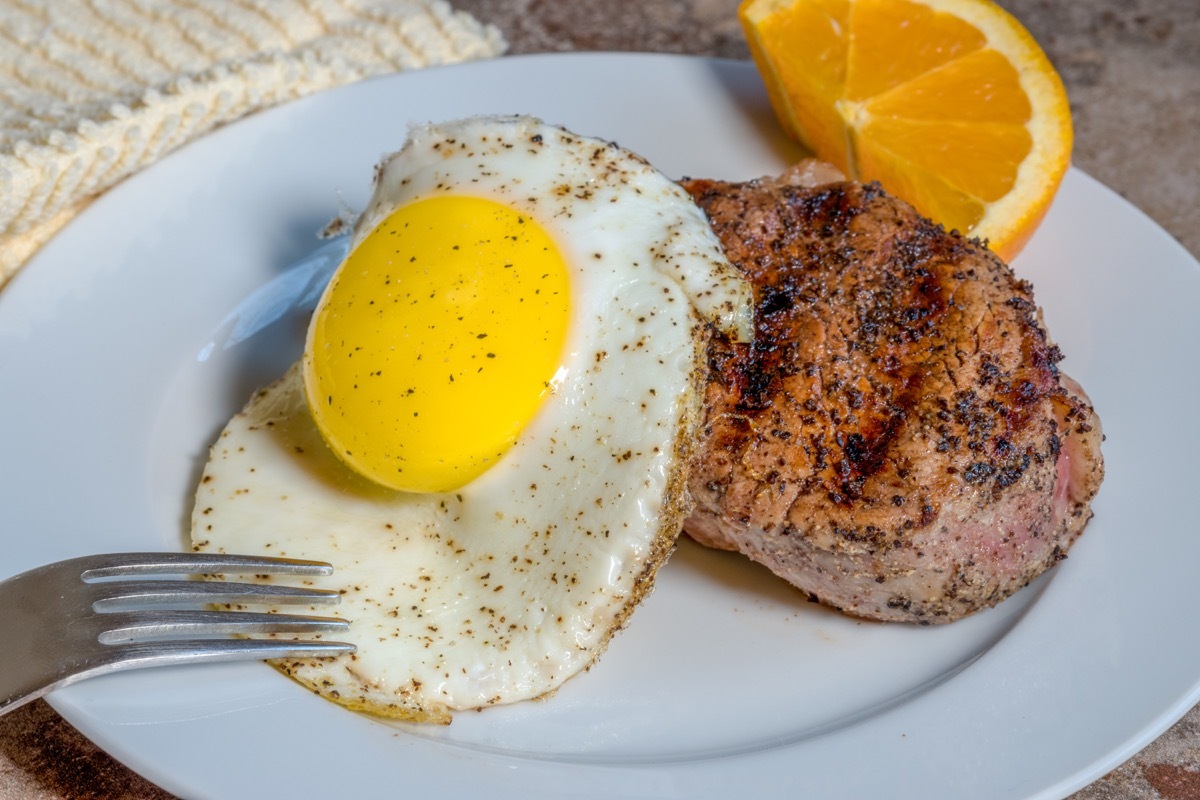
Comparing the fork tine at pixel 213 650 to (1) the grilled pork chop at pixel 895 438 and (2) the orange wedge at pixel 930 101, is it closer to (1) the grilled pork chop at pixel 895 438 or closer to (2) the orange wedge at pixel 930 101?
(1) the grilled pork chop at pixel 895 438

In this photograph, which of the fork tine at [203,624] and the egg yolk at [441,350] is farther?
the egg yolk at [441,350]

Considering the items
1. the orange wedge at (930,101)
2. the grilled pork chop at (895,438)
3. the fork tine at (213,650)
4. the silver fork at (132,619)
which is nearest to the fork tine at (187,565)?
the silver fork at (132,619)

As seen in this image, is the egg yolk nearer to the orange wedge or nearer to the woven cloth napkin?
the woven cloth napkin

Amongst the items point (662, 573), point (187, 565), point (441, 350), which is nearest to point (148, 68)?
point (441, 350)

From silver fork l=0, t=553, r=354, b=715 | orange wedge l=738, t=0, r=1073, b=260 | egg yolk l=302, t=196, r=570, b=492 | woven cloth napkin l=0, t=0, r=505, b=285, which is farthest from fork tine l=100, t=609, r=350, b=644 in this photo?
orange wedge l=738, t=0, r=1073, b=260

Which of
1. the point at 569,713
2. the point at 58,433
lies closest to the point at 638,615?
the point at 569,713

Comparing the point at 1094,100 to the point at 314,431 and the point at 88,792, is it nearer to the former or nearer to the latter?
the point at 314,431
